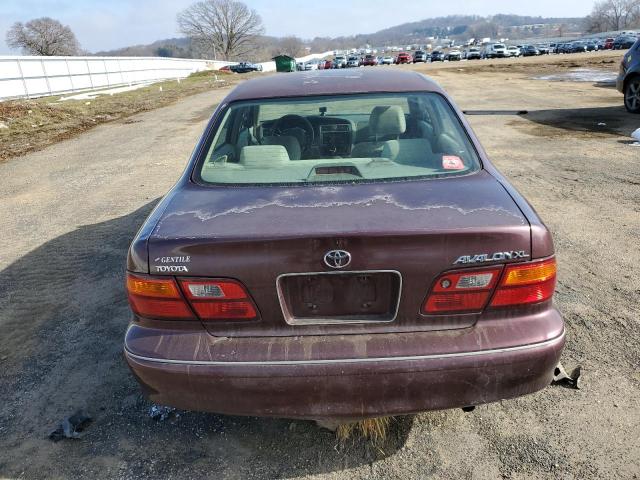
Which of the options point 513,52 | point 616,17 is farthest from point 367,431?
point 616,17

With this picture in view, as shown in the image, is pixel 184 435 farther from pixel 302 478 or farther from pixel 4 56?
pixel 4 56

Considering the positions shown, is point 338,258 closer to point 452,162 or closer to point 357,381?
point 357,381

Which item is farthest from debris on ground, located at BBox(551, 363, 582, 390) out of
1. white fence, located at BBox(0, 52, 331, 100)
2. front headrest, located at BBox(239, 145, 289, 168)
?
white fence, located at BBox(0, 52, 331, 100)

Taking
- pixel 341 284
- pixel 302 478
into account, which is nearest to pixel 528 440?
pixel 302 478

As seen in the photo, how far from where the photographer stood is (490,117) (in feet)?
42.6

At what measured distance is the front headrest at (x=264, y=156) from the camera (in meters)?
2.86

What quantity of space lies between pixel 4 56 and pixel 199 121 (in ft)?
47.2

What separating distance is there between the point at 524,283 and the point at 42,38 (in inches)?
3598

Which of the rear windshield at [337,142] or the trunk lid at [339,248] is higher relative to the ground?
the rear windshield at [337,142]

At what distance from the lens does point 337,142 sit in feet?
10.4

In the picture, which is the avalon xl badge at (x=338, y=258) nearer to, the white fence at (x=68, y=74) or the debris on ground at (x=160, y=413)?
the debris on ground at (x=160, y=413)

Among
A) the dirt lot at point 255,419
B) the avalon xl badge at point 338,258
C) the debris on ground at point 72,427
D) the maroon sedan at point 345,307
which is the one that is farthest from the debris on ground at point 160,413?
the avalon xl badge at point 338,258

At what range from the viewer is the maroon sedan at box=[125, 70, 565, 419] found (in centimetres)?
198

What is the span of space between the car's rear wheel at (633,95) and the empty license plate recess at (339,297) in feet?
39.2
